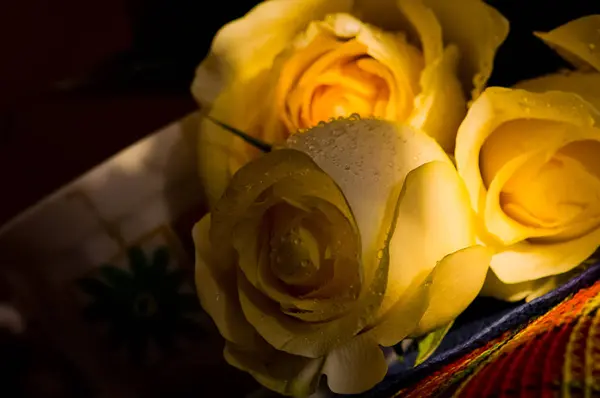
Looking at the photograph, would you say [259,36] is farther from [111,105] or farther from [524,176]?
[111,105]

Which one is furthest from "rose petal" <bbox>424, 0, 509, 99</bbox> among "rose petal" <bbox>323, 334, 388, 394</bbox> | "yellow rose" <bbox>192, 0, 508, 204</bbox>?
"rose petal" <bbox>323, 334, 388, 394</bbox>

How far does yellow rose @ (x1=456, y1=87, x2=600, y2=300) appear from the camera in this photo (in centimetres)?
30

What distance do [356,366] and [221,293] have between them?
0.06 meters

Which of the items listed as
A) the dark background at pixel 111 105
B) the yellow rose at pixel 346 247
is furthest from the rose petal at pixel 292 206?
the dark background at pixel 111 105

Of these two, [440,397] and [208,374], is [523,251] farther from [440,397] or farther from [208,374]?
[208,374]

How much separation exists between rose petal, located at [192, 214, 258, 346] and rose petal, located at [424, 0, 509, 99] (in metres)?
0.12

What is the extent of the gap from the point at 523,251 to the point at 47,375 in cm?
24

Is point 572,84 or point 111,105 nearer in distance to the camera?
point 572,84

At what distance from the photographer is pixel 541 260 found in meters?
0.31

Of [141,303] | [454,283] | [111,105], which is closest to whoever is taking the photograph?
[454,283]

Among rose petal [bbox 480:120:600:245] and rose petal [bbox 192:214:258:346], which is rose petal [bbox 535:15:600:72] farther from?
rose petal [bbox 192:214:258:346]

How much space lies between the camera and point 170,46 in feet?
2.32

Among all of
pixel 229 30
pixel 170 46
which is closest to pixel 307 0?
pixel 229 30

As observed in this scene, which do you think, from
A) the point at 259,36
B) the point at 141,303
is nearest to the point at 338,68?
the point at 259,36
